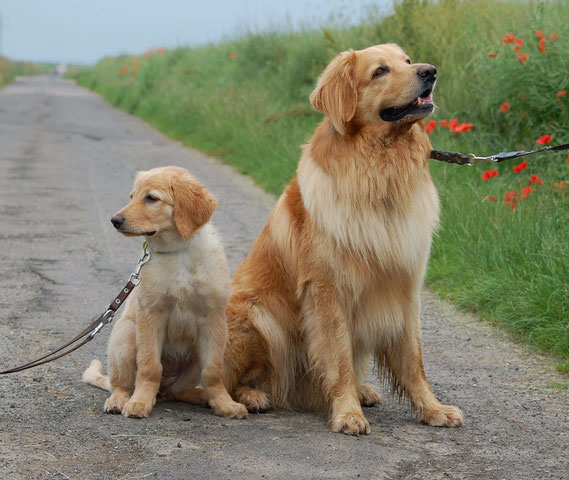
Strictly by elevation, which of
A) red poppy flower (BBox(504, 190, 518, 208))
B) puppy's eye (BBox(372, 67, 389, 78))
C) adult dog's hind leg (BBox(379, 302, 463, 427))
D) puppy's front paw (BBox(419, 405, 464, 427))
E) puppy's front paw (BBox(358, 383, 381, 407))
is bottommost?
puppy's front paw (BBox(358, 383, 381, 407))

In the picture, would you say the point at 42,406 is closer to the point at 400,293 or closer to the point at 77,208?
the point at 400,293

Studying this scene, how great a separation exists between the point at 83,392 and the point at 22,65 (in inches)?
2363

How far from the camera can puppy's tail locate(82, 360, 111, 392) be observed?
482 cm

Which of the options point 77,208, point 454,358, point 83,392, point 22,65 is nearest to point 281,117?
point 77,208

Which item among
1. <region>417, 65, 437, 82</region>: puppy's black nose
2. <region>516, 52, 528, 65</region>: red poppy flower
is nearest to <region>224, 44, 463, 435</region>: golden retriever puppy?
<region>417, 65, 437, 82</region>: puppy's black nose

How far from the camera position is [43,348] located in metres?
5.51

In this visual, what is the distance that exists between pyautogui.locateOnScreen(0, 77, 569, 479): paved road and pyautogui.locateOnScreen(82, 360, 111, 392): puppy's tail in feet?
0.16

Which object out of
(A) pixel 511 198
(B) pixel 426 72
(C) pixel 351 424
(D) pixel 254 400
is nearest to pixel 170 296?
(D) pixel 254 400

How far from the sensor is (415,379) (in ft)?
14.9

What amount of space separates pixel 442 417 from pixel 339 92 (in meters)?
1.69

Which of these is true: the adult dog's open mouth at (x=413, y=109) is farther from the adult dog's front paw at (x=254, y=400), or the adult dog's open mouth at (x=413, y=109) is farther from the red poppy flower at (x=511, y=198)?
the red poppy flower at (x=511, y=198)

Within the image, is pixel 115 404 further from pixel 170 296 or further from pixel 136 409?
pixel 170 296

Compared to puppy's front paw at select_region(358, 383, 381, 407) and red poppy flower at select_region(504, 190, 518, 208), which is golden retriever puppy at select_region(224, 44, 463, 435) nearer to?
puppy's front paw at select_region(358, 383, 381, 407)

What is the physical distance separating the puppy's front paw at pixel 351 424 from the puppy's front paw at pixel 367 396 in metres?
0.48
